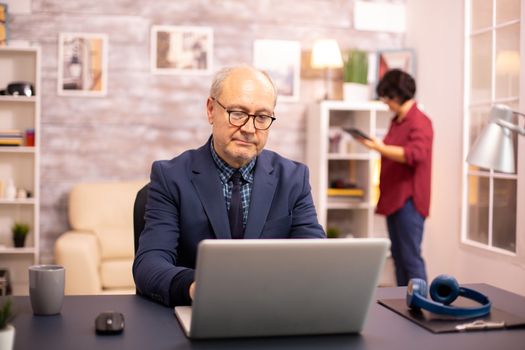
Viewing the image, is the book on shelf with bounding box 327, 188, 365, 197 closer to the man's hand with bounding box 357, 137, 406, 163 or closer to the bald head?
the man's hand with bounding box 357, 137, 406, 163

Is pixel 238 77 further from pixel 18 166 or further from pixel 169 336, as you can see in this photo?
pixel 18 166

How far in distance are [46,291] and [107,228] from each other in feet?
9.93

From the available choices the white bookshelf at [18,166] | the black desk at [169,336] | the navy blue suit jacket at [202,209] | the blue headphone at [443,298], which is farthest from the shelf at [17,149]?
the blue headphone at [443,298]

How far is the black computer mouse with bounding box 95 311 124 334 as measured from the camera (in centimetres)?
146

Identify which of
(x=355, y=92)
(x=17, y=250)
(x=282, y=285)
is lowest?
(x=17, y=250)

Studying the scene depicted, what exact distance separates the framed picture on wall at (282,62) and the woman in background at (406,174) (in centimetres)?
108

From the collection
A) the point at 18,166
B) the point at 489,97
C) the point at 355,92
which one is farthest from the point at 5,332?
the point at 355,92

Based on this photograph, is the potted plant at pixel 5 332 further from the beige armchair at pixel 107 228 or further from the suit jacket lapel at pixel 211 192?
the beige armchair at pixel 107 228

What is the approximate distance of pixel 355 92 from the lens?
5203 mm

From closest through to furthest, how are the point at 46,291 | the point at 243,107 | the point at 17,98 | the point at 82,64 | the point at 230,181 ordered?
1. the point at 46,291
2. the point at 243,107
3. the point at 230,181
4. the point at 17,98
5. the point at 82,64

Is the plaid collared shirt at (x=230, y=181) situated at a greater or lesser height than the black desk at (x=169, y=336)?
greater

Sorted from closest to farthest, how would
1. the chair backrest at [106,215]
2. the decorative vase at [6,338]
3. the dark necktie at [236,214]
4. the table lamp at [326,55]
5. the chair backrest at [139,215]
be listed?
the decorative vase at [6,338]
the dark necktie at [236,214]
the chair backrest at [139,215]
the chair backrest at [106,215]
the table lamp at [326,55]

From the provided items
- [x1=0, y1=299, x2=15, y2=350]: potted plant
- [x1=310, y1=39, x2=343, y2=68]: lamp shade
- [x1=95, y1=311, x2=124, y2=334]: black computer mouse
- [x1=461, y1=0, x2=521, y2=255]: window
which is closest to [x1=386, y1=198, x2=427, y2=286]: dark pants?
[x1=461, y1=0, x2=521, y2=255]: window

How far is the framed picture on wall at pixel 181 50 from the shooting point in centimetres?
507
